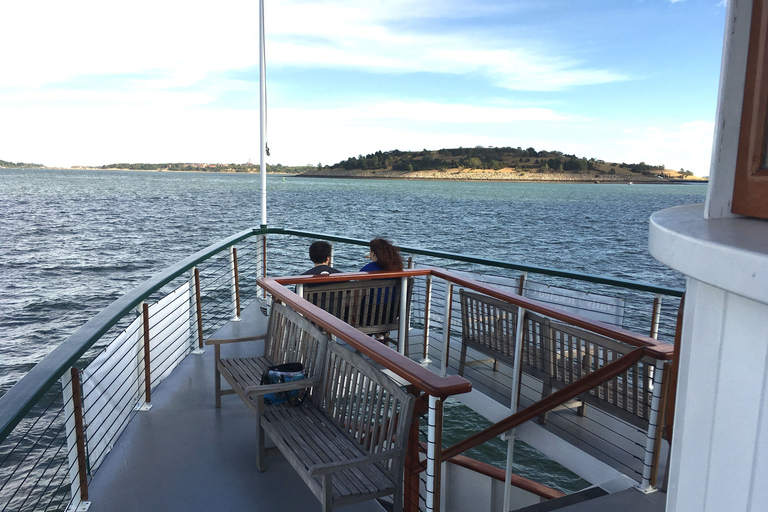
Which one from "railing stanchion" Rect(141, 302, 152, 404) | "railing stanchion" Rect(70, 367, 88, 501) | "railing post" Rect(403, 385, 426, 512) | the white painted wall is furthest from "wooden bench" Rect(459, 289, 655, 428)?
"railing stanchion" Rect(70, 367, 88, 501)

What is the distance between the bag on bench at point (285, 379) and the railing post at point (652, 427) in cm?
200

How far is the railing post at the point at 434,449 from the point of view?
2.33 meters

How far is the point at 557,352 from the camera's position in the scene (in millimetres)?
4059

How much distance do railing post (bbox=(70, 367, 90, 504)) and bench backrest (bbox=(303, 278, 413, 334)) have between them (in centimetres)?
207

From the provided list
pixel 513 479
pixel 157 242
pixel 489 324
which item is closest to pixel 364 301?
pixel 489 324

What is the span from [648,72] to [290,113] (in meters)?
61.3

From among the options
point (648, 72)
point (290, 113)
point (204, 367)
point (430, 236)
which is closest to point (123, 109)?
point (290, 113)

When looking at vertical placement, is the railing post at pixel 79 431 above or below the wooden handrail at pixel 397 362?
below

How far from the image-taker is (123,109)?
93.2 metres

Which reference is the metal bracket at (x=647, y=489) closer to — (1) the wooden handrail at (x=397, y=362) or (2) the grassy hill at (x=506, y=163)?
(1) the wooden handrail at (x=397, y=362)

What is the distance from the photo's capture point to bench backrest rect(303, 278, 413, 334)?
15.7 ft

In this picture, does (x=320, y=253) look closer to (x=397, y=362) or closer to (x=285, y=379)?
(x=285, y=379)

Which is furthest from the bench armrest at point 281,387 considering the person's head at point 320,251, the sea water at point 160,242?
the sea water at point 160,242

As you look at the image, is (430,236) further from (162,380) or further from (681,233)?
(681,233)
